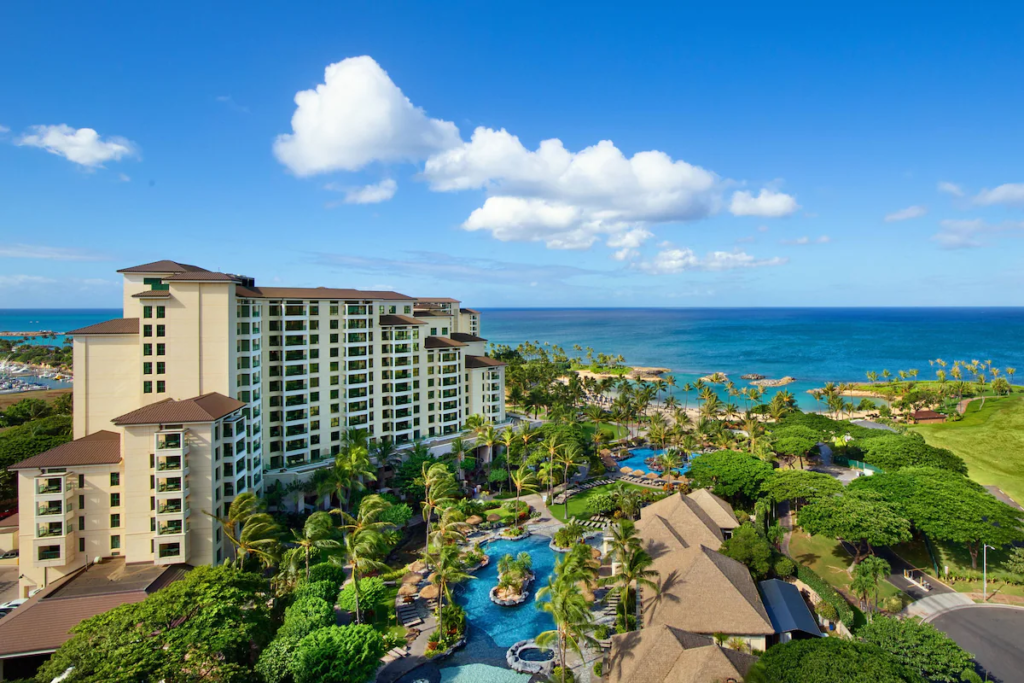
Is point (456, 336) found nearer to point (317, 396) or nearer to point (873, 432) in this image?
point (317, 396)

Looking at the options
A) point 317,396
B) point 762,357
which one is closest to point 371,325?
point 317,396

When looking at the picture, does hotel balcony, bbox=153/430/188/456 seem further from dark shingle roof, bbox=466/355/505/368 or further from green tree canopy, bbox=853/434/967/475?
green tree canopy, bbox=853/434/967/475

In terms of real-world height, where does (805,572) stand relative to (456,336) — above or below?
below

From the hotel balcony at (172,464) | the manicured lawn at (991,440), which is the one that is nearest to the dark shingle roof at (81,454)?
the hotel balcony at (172,464)

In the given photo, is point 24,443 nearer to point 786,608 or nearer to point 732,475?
point 786,608

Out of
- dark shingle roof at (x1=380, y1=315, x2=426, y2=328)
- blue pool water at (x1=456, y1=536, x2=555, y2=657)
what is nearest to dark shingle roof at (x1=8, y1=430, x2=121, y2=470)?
dark shingle roof at (x1=380, y1=315, x2=426, y2=328)
